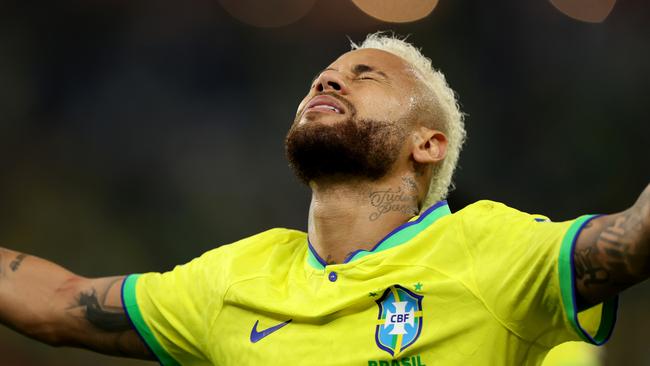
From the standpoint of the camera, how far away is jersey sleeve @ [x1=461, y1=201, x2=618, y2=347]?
7.13 ft

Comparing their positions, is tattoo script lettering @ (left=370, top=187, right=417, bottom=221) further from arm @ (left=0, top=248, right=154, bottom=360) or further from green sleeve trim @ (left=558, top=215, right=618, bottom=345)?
arm @ (left=0, top=248, right=154, bottom=360)

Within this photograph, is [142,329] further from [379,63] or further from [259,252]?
[379,63]

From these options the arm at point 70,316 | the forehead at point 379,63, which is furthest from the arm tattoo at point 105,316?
the forehead at point 379,63

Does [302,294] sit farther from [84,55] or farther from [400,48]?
[84,55]

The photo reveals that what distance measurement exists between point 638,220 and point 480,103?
5.80 meters

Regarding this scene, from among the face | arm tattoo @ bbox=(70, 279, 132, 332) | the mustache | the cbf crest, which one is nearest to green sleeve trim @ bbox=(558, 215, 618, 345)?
the cbf crest

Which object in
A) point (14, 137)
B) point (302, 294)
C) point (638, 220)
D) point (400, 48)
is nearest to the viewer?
point (638, 220)

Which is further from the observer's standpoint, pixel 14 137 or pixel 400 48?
pixel 14 137

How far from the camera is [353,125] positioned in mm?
2928

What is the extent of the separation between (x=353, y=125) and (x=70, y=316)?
3.95ft

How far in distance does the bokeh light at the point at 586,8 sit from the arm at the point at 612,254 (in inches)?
234

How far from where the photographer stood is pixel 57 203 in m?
7.71

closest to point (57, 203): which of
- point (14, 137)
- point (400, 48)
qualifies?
point (14, 137)

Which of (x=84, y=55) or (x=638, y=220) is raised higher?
(x=84, y=55)
